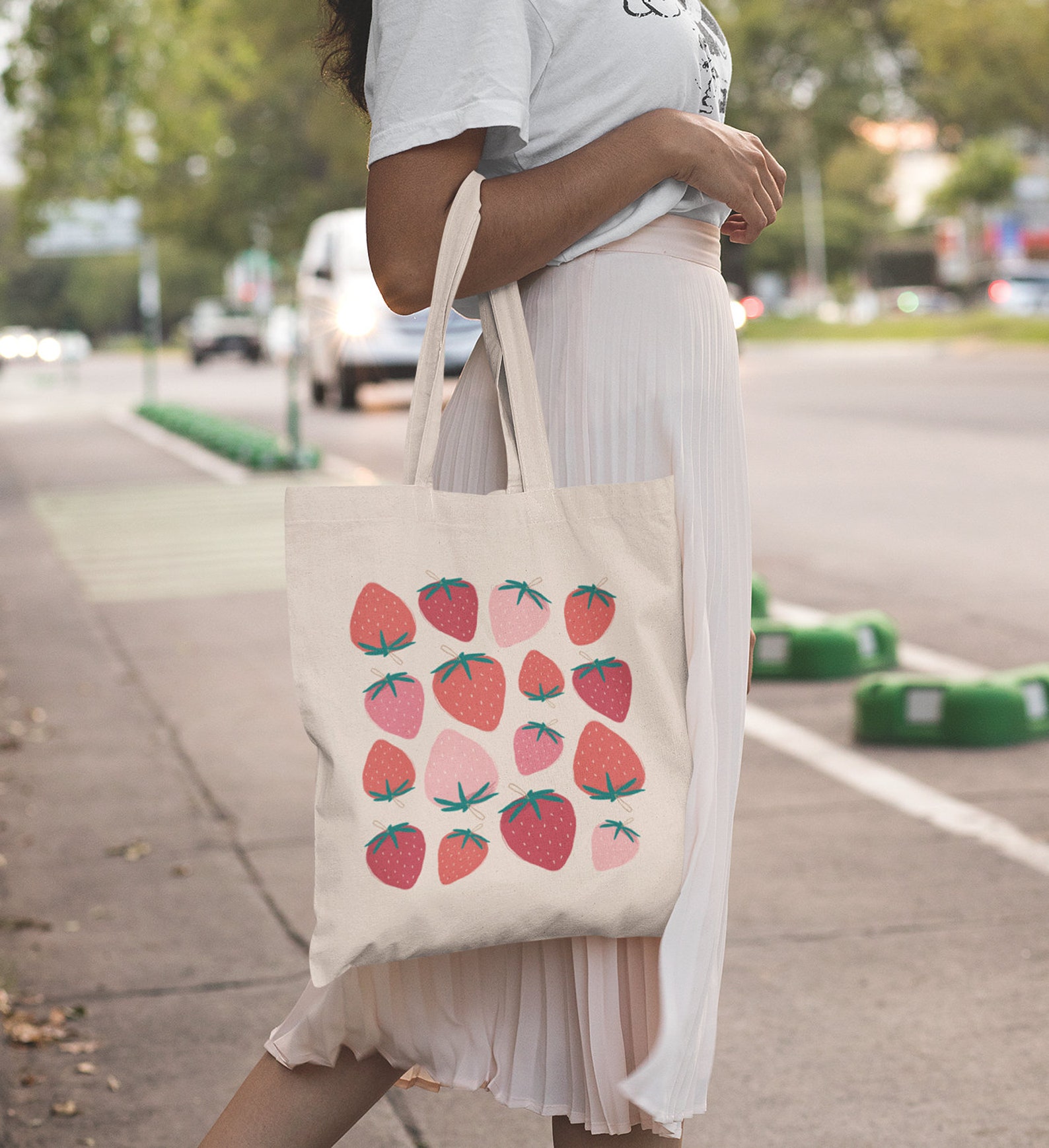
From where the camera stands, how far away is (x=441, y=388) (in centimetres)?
170

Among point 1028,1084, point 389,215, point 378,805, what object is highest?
point 389,215

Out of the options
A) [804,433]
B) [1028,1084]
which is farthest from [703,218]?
[804,433]

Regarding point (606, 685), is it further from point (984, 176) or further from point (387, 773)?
point (984, 176)

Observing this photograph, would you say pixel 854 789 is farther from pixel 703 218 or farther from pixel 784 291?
pixel 784 291

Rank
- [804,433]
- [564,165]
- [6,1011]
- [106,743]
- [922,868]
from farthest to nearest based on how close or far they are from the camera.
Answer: [804,433], [106,743], [922,868], [6,1011], [564,165]

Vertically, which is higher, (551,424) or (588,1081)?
(551,424)

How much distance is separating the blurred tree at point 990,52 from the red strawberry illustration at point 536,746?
33.1m

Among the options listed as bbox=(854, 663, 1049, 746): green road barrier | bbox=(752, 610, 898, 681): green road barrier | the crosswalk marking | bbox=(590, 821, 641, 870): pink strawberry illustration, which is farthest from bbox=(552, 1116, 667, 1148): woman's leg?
the crosswalk marking

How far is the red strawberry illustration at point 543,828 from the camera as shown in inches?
66.6

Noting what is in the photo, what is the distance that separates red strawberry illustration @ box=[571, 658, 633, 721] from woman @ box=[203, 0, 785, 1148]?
77 millimetres

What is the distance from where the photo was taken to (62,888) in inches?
170

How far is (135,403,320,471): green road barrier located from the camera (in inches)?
591

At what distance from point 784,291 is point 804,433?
79.1 m

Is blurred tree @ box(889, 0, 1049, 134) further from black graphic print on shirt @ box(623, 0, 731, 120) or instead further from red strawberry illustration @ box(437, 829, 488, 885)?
red strawberry illustration @ box(437, 829, 488, 885)
